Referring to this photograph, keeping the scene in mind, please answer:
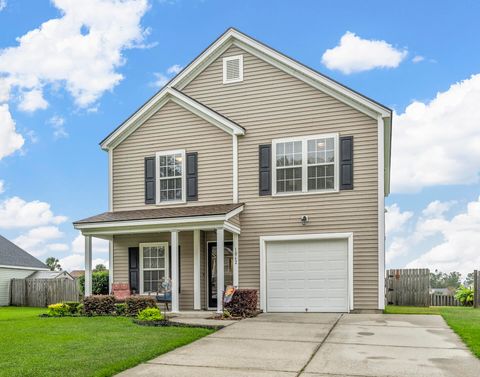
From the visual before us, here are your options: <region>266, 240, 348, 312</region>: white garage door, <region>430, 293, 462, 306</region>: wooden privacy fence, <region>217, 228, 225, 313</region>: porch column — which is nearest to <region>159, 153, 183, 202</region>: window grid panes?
<region>217, 228, 225, 313</region>: porch column

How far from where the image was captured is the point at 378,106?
43.1 feet

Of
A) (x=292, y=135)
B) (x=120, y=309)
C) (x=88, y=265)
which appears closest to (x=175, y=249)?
(x=120, y=309)

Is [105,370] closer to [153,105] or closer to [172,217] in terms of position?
[172,217]

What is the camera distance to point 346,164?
13.4 meters

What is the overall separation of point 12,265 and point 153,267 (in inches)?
509

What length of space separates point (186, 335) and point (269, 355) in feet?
7.69

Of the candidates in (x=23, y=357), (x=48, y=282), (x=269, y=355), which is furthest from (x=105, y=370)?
(x=48, y=282)

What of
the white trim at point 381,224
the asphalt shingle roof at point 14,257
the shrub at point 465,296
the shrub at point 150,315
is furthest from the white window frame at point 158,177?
the asphalt shingle roof at point 14,257

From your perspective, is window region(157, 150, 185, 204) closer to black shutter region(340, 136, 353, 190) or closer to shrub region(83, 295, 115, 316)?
shrub region(83, 295, 115, 316)

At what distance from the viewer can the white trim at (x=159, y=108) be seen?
14492 mm

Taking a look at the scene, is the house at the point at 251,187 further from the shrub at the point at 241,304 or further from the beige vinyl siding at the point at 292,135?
the shrub at the point at 241,304

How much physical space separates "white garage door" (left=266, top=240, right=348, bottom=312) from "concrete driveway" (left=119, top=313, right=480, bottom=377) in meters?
2.60

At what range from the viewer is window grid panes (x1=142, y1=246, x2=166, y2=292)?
15.0 metres

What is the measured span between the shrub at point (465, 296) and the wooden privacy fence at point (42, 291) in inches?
624
